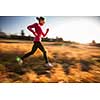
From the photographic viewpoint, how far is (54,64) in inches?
97.8

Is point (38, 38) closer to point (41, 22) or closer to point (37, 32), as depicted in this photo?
point (37, 32)

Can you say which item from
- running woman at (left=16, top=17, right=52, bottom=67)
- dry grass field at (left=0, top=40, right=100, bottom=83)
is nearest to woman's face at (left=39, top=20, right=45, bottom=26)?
running woman at (left=16, top=17, right=52, bottom=67)

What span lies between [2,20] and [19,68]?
53cm

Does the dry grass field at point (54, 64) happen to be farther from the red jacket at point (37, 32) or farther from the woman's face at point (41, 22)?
the woman's face at point (41, 22)

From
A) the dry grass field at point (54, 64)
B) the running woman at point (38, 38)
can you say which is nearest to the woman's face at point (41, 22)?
the running woman at point (38, 38)

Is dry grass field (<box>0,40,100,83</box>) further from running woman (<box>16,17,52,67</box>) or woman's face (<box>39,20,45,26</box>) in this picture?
woman's face (<box>39,20,45,26</box>)

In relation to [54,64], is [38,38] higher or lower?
higher

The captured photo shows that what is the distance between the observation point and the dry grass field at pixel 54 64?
8.02ft

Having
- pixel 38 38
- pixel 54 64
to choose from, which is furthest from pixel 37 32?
pixel 54 64

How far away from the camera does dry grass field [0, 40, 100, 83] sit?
2443mm
